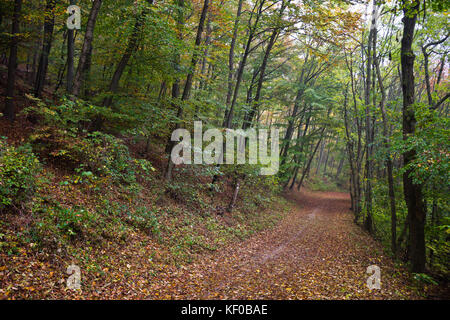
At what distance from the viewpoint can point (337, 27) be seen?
428 inches

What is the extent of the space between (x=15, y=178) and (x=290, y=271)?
24.8 feet

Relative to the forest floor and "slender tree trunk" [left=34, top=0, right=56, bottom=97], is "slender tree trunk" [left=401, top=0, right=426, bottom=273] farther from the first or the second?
"slender tree trunk" [left=34, top=0, right=56, bottom=97]

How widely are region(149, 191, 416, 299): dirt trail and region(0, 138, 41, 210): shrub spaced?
11.9 feet

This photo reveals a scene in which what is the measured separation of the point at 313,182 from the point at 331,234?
81.5ft

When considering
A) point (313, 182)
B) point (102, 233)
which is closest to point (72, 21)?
point (102, 233)

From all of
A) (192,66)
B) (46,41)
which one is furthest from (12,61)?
(192,66)

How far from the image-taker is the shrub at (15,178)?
16.4 ft

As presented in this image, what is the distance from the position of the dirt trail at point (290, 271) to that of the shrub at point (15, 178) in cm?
363

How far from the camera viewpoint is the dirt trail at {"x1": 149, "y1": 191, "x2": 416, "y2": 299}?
585 cm

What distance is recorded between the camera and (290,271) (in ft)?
24.3

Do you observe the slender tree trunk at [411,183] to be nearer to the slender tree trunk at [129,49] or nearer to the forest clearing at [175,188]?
the forest clearing at [175,188]

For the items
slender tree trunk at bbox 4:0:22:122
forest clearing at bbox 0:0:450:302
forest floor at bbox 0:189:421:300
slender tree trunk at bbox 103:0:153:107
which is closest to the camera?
forest floor at bbox 0:189:421:300

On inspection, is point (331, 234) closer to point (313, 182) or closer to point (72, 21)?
point (72, 21)

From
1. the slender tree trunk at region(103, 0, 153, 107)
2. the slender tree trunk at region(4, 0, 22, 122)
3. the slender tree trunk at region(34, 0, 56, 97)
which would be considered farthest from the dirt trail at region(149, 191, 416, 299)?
the slender tree trunk at region(34, 0, 56, 97)
